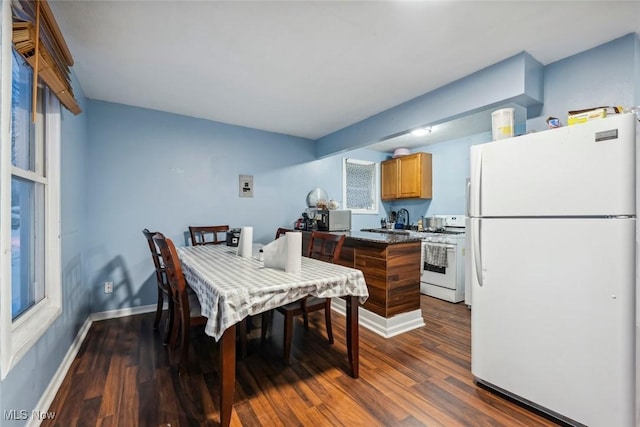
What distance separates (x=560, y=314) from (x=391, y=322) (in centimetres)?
135

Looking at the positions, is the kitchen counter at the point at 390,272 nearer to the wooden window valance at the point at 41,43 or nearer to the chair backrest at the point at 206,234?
the chair backrest at the point at 206,234

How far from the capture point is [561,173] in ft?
4.74

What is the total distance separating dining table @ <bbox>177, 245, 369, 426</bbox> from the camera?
1333mm

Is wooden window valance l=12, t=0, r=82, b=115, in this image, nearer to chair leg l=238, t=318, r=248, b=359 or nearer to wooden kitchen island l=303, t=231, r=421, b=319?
chair leg l=238, t=318, r=248, b=359

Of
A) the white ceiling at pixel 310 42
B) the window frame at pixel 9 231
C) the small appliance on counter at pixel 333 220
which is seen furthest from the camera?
the small appliance on counter at pixel 333 220

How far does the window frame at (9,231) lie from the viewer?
1062 millimetres

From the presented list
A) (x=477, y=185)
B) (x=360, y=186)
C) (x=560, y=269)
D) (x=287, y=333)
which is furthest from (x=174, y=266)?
(x=360, y=186)

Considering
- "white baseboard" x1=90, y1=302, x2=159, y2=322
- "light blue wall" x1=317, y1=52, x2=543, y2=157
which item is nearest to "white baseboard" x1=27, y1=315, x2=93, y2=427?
"white baseboard" x1=90, y1=302, x2=159, y2=322

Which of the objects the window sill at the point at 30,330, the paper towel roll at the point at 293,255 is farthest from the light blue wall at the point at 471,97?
the window sill at the point at 30,330

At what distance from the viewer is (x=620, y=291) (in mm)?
1278

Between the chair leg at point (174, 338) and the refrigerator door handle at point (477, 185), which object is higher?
the refrigerator door handle at point (477, 185)

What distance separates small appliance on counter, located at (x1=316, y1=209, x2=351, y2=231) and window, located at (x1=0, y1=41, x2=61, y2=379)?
2618mm

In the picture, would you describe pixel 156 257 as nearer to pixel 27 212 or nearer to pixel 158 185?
pixel 27 212

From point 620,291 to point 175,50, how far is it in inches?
117
